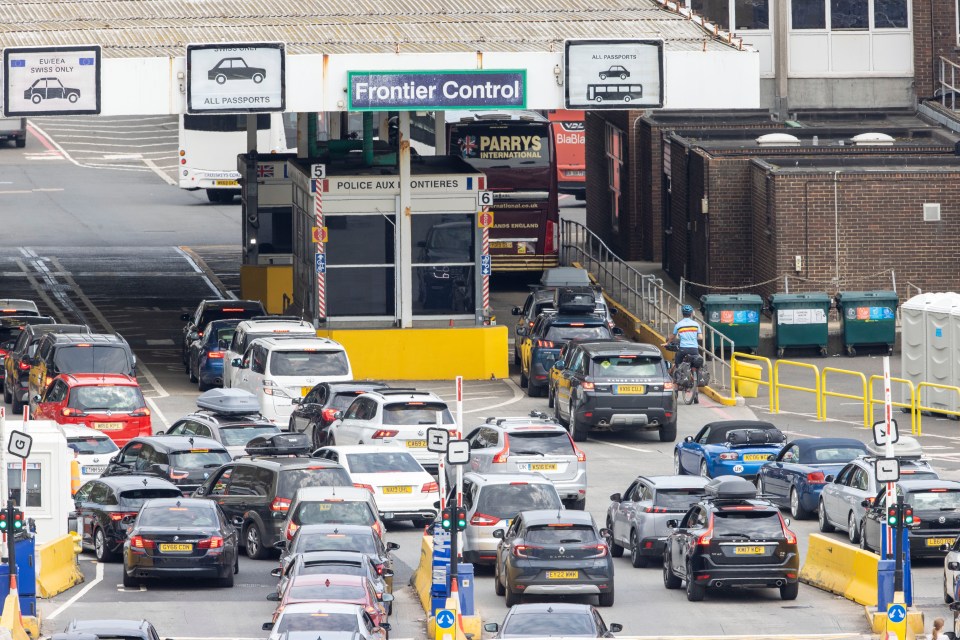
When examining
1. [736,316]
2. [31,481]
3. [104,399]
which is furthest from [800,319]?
[31,481]

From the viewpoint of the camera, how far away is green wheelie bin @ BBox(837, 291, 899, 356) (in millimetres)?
45719

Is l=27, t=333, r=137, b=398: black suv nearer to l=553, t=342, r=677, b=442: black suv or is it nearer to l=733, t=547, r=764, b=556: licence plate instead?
l=553, t=342, r=677, b=442: black suv

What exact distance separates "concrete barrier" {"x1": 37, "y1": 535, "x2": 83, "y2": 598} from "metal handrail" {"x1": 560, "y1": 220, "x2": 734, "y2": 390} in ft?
61.0

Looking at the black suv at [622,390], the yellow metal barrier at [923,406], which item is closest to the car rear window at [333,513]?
the black suv at [622,390]

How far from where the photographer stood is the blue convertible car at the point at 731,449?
33.6 meters

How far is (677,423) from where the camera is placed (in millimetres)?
39812

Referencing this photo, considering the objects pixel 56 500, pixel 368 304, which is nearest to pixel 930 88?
pixel 368 304

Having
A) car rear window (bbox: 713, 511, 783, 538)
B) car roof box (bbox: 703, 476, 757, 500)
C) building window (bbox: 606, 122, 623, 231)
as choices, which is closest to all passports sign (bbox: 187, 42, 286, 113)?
car roof box (bbox: 703, 476, 757, 500)

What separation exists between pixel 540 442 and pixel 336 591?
10349 mm

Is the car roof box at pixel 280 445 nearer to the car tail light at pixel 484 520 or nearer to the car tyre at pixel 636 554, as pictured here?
the car tail light at pixel 484 520

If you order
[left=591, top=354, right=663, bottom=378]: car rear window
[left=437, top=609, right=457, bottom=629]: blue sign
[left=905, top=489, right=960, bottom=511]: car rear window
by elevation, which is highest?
[left=591, top=354, right=663, bottom=378]: car rear window

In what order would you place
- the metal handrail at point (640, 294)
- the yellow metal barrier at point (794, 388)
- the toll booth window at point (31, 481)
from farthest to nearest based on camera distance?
the metal handrail at point (640, 294)
the yellow metal barrier at point (794, 388)
the toll booth window at point (31, 481)

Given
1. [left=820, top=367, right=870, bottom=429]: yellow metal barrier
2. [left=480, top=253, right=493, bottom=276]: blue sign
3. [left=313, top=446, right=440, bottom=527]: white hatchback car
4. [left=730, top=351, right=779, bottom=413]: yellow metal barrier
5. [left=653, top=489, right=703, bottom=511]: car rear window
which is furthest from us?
[left=480, top=253, right=493, bottom=276]: blue sign

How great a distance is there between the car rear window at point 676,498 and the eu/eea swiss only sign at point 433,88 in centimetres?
1578
